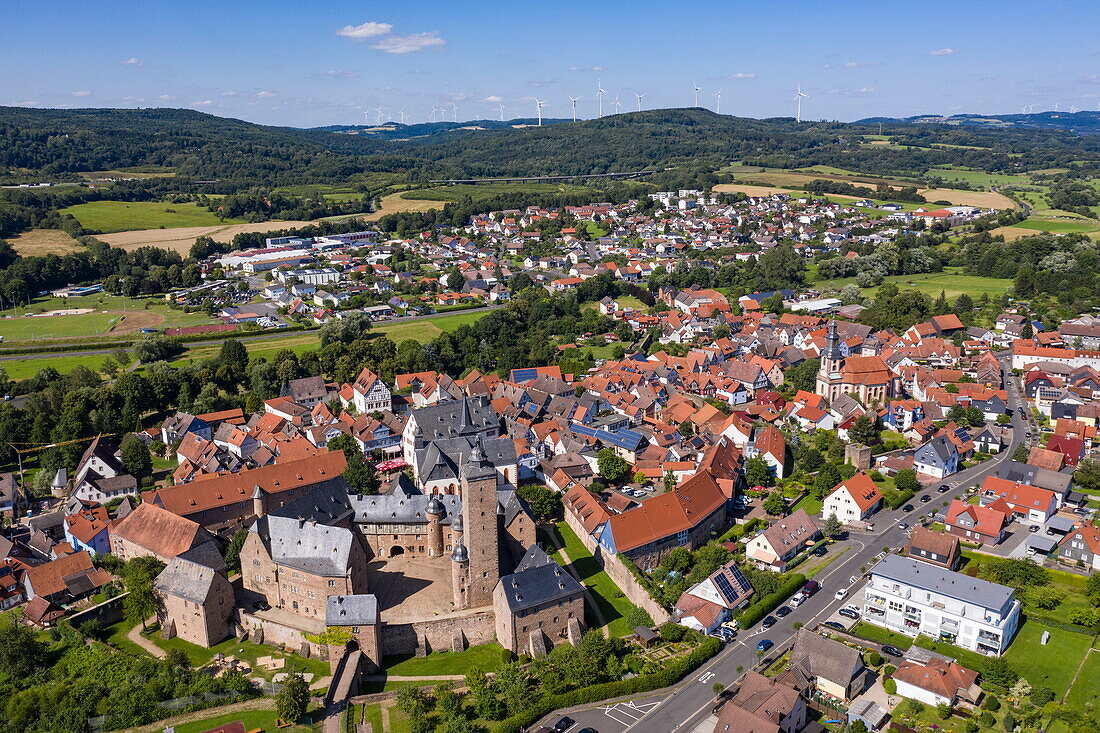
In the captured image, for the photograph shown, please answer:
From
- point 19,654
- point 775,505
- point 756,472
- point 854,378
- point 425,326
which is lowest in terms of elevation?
point 19,654

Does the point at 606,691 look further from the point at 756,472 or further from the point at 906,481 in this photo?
the point at 906,481

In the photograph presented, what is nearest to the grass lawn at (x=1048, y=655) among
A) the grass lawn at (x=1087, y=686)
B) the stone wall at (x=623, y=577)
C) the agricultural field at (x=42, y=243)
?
the grass lawn at (x=1087, y=686)

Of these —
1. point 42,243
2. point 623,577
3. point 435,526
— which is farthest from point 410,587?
point 42,243

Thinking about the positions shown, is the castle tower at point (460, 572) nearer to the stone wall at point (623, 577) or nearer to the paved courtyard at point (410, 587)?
the paved courtyard at point (410, 587)

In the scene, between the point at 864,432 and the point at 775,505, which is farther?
the point at 864,432

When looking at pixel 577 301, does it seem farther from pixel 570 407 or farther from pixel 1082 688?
pixel 1082 688

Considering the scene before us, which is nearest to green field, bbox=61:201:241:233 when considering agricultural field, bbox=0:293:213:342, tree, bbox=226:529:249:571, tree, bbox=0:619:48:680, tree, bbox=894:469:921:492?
agricultural field, bbox=0:293:213:342

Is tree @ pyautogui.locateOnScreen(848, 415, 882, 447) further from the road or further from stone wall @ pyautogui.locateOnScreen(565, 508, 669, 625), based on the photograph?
stone wall @ pyautogui.locateOnScreen(565, 508, 669, 625)
